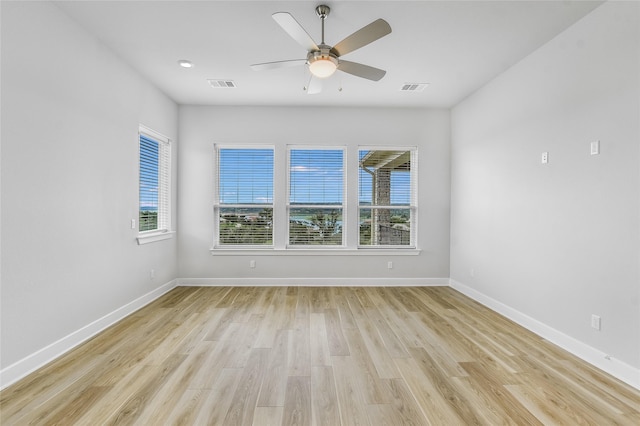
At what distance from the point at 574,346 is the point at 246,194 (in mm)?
4389

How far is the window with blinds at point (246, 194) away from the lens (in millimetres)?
4844

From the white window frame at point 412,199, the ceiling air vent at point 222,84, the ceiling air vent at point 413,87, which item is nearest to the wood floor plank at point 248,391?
the white window frame at point 412,199

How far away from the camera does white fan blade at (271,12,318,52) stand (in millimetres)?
1971

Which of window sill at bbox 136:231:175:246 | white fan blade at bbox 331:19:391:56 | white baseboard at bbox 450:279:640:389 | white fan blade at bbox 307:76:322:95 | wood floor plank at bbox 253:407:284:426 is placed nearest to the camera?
wood floor plank at bbox 253:407:284:426

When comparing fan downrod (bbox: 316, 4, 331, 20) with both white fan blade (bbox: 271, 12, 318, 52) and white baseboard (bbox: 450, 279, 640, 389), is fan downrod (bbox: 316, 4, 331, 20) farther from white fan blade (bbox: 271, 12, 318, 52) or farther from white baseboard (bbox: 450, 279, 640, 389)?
white baseboard (bbox: 450, 279, 640, 389)

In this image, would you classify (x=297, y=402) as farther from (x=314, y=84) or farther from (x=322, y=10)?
(x=322, y=10)

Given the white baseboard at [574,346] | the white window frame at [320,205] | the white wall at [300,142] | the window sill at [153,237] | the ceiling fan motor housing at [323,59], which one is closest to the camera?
the white baseboard at [574,346]

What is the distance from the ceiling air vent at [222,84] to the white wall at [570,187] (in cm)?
337

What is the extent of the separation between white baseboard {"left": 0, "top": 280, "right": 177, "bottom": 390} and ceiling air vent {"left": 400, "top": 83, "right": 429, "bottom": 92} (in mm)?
4395

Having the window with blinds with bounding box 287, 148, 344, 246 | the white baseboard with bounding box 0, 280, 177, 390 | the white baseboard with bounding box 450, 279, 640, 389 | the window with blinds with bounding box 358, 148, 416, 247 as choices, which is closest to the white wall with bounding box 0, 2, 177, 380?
the white baseboard with bounding box 0, 280, 177, 390

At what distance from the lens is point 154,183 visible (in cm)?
417

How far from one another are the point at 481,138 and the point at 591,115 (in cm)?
157

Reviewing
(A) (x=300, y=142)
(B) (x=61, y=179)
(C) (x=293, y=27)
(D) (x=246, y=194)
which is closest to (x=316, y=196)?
(A) (x=300, y=142)

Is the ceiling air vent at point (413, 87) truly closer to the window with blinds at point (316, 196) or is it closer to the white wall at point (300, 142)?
the white wall at point (300, 142)
